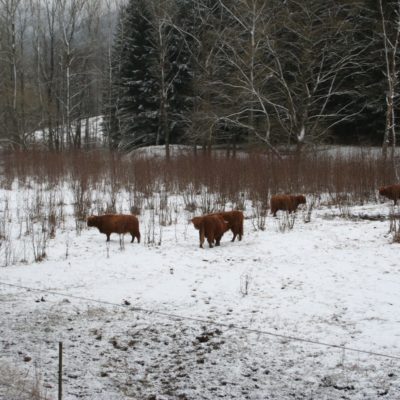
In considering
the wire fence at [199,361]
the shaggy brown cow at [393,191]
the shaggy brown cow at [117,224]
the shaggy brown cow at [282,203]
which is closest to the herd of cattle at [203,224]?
the shaggy brown cow at [117,224]

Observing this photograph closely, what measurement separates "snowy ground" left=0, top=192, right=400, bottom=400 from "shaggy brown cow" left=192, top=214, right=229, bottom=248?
250 millimetres

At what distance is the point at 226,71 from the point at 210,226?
17850 mm

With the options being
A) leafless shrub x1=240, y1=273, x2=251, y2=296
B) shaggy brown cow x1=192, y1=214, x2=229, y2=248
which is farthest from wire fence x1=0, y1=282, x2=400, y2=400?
shaggy brown cow x1=192, y1=214, x2=229, y2=248

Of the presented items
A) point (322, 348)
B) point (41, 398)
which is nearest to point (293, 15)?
point (322, 348)

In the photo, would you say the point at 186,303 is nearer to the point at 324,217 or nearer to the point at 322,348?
the point at 322,348

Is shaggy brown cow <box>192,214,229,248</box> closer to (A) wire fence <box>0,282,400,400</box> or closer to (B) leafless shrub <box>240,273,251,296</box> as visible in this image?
(B) leafless shrub <box>240,273,251,296</box>

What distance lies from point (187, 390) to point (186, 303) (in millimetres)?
1587

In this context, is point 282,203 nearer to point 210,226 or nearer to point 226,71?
point 210,226

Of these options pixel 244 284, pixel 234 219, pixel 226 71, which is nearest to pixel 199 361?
pixel 244 284

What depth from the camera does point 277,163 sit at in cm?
1386

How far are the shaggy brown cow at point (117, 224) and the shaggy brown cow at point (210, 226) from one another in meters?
1.05

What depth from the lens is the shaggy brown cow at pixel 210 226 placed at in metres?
6.70

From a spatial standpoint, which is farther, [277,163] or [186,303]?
[277,163]

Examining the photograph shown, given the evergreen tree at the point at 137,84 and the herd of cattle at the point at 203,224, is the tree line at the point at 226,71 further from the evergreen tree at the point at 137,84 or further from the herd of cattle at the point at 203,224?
the herd of cattle at the point at 203,224
